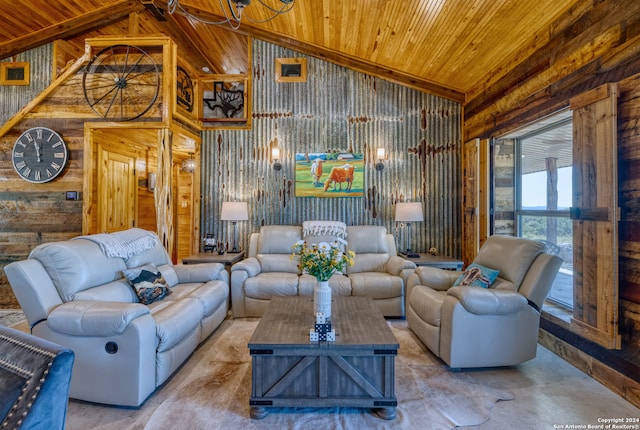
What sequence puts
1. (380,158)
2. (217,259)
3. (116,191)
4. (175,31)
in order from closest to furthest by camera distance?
(217,259), (380,158), (116,191), (175,31)

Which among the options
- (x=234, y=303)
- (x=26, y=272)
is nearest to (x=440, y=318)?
(x=234, y=303)

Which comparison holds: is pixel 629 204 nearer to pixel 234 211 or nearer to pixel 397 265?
pixel 397 265

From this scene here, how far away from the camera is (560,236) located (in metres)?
3.12

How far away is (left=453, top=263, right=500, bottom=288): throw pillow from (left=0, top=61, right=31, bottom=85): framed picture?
6492 mm

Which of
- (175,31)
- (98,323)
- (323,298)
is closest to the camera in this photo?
(98,323)

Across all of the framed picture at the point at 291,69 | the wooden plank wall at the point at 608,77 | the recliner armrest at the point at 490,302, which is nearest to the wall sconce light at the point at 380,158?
the framed picture at the point at 291,69

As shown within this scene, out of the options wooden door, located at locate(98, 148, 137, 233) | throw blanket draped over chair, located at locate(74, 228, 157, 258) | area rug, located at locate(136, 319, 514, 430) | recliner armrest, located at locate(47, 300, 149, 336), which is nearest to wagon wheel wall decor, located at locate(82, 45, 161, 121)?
wooden door, located at locate(98, 148, 137, 233)

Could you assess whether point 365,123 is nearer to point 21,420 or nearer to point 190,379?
point 190,379

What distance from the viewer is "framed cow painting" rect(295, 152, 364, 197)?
4.55 metres

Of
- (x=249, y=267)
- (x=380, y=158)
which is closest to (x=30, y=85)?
(x=249, y=267)

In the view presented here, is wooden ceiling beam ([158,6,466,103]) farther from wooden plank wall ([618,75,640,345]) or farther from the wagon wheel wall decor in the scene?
wooden plank wall ([618,75,640,345])

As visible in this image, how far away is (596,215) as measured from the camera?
2.28 metres

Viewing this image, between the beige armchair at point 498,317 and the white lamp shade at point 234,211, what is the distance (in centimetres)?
279

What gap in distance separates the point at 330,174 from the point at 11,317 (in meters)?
4.45
